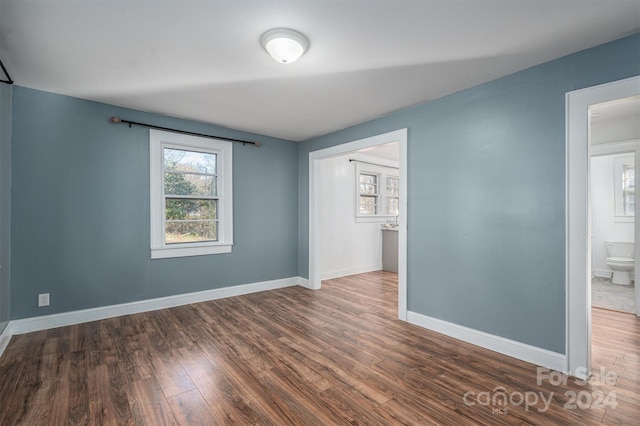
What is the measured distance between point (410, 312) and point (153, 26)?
362 cm

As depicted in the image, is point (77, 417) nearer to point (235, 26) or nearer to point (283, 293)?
point (235, 26)

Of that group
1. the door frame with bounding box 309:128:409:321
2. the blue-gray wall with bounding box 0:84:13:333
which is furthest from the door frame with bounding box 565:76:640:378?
the blue-gray wall with bounding box 0:84:13:333

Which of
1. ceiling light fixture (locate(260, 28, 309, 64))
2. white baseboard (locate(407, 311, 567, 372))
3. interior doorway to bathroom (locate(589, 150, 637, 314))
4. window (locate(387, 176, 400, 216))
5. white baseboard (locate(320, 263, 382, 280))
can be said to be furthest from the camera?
window (locate(387, 176, 400, 216))

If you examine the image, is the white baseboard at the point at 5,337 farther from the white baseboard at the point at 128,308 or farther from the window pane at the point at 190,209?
the window pane at the point at 190,209

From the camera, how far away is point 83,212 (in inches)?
132

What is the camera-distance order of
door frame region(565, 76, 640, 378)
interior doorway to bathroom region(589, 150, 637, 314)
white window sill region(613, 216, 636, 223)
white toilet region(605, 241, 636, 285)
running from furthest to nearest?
white window sill region(613, 216, 636, 223) → interior doorway to bathroom region(589, 150, 637, 314) → white toilet region(605, 241, 636, 285) → door frame region(565, 76, 640, 378)

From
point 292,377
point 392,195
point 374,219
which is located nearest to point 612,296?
point 374,219

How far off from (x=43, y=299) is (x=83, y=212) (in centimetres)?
100

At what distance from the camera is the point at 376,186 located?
6.67 metres

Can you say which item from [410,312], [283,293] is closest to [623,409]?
[410,312]

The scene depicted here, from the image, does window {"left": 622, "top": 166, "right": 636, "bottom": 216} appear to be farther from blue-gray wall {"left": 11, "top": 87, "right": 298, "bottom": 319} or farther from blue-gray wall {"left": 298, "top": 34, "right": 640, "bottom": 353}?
blue-gray wall {"left": 11, "top": 87, "right": 298, "bottom": 319}

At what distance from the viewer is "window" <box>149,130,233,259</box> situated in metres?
3.83

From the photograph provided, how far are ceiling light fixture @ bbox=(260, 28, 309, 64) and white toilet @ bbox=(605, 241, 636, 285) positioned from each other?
6.05m

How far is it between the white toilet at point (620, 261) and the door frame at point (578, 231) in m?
3.81
